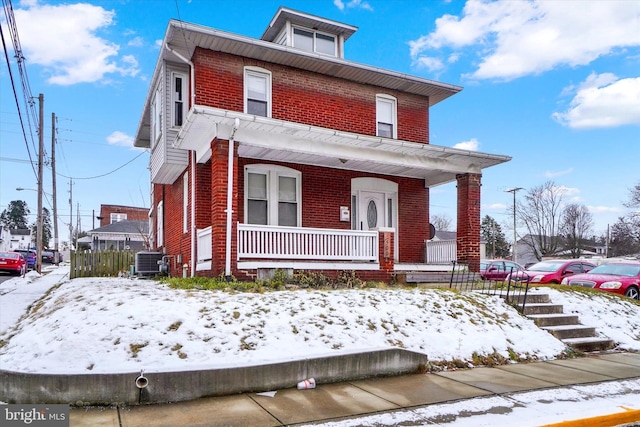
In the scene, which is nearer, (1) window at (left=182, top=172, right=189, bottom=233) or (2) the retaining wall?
(2) the retaining wall

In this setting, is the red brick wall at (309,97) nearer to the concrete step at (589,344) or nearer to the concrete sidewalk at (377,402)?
the concrete step at (589,344)

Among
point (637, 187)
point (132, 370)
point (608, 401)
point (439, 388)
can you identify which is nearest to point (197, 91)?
point (132, 370)

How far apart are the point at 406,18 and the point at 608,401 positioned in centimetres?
1259

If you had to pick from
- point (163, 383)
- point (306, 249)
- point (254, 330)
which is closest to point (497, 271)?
point (306, 249)

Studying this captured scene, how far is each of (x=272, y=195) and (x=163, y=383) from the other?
8.53 m

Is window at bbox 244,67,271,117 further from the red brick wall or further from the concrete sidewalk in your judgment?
the concrete sidewalk

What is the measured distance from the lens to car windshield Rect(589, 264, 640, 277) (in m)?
14.8

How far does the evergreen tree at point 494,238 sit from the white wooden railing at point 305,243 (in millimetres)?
71159

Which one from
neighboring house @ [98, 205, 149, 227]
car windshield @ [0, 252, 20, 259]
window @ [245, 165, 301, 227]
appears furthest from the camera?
neighboring house @ [98, 205, 149, 227]

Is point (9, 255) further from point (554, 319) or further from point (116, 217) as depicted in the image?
point (116, 217)

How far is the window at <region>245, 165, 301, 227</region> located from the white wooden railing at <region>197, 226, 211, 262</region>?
1.50m

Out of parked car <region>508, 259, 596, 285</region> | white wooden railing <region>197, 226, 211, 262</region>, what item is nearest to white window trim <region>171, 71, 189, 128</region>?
white wooden railing <region>197, 226, 211, 262</region>

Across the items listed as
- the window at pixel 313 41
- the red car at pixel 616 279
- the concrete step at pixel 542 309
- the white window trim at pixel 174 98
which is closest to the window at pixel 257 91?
the white window trim at pixel 174 98

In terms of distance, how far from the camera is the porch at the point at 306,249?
1086 cm
